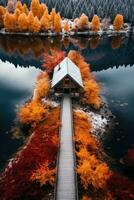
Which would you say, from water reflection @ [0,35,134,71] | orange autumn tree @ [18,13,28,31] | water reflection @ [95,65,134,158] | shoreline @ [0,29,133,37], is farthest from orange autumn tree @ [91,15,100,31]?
water reflection @ [95,65,134,158]

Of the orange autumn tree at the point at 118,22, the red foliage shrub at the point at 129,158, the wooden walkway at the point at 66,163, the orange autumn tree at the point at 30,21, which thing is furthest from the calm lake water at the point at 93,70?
the wooden walkway at the point at 66,163

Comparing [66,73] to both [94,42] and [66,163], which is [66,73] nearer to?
[66,163]

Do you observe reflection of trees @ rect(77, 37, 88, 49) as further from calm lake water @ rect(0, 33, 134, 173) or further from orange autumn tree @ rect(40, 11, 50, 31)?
orange autumn tree @ rect(40, 11, 50, 31)

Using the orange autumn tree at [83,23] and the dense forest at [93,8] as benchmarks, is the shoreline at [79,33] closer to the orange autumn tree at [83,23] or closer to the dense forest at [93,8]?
the orange autumn tree at [83,23]

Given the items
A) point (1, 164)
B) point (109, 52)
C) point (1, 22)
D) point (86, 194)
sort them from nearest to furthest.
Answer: point (86, 194) < point (1, 164) < point (109, 52) < point (1, 22)

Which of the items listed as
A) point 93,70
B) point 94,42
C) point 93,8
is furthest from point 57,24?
point 93,70

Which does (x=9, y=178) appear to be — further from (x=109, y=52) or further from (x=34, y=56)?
(x=109, y=52)

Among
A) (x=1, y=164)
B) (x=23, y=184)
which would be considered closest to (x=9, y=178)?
(x=23, y=184)
